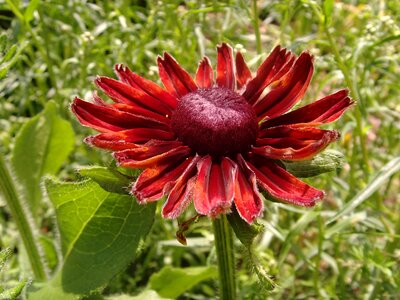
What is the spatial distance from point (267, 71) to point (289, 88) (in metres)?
0.07

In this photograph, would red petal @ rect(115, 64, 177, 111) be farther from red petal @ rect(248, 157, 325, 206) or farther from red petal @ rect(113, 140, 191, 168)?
red petal @ rect(248, 157, 325, 206)

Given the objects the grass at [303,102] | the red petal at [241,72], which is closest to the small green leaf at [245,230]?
the red petal at [241,72]

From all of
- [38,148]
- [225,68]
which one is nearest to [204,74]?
[225,68]

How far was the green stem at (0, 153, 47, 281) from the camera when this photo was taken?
1404mm

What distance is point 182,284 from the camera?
162 cm

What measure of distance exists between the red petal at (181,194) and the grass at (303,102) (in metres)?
0.46

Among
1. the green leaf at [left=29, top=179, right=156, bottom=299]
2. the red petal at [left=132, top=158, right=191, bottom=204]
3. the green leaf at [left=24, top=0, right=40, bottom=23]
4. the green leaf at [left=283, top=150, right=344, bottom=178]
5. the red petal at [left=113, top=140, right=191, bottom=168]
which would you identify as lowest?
the green leaf at [left=29, top=179, right=156, bottom=299]

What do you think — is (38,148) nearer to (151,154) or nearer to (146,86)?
(146,86)

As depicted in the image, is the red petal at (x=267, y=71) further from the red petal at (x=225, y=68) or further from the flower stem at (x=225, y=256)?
the flower stem at (x=225, y=256)

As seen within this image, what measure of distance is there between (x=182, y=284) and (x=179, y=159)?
24.9 inches

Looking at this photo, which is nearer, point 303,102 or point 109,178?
point 109,178

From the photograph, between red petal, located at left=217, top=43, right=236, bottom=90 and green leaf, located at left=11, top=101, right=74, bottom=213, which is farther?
green leaf, located at left=11, top=101, right=74, bottom=213

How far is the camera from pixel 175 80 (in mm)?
1266

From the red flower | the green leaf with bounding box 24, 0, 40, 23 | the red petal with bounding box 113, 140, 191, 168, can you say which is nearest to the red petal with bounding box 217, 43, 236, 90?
the red flower
